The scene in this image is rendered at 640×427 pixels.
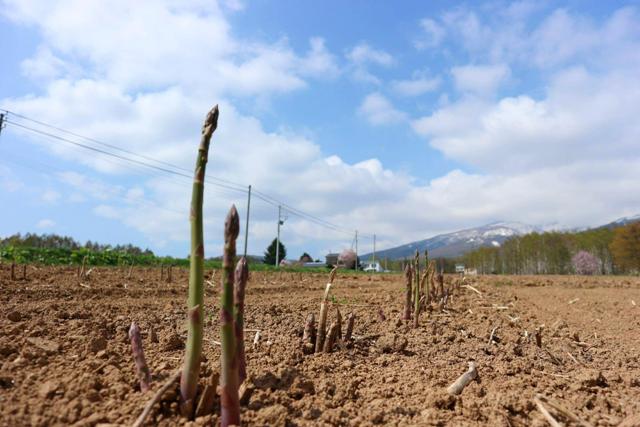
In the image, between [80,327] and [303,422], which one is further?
[80,327]

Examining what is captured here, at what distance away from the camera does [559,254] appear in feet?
251

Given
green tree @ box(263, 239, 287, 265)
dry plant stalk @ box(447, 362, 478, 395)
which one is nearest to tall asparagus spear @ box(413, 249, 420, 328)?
dry plant stalk @ box(447, 362, 478, 395)

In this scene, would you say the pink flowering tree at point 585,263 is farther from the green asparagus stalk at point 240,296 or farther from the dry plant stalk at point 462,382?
the green asparagus stalk at point 240,296

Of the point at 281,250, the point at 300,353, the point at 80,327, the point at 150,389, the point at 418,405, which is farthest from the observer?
the point at 281,250

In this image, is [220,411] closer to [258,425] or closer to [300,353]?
[258,425]

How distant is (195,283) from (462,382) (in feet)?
5.52

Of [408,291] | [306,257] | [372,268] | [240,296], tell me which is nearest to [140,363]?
[240,296]

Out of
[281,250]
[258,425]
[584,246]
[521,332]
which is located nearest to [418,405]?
[258,425]

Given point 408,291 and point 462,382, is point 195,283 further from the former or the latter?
point 408,291

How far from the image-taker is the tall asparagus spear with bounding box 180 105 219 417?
5.43 ft

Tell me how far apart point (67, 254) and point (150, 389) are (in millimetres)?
18708

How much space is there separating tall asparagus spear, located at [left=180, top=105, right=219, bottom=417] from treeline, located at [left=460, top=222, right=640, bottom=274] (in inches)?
3038

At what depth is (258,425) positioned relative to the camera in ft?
5.64

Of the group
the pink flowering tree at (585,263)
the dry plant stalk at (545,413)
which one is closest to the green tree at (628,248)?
the pink flowering tree at (585,263)
